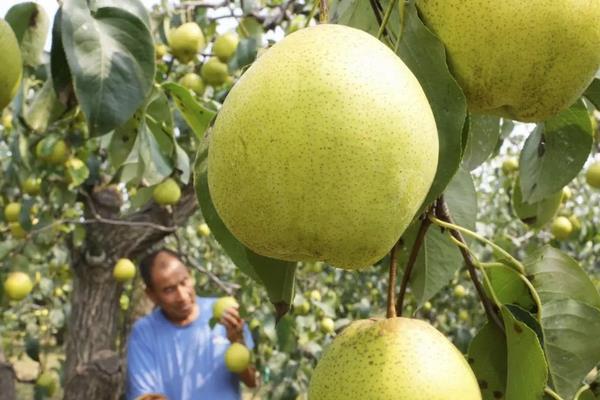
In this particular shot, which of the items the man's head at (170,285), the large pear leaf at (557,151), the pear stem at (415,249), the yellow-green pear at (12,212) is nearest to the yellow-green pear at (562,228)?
the man's head at (170,285)

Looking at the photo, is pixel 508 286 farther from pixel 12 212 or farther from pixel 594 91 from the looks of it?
pixel 12 212

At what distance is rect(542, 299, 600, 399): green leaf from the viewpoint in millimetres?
938

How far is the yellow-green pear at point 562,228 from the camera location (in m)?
3.62

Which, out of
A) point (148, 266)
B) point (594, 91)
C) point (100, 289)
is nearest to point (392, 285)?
point (594, 91)

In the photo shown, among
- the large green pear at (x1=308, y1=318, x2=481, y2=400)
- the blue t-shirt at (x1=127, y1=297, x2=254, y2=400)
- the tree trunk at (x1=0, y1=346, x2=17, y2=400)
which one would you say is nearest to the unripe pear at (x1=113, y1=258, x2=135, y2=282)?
Answer: the blue t-shirt at (x1=127, y1=297, x2=254, y2=400)

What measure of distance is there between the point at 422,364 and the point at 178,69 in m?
3.47

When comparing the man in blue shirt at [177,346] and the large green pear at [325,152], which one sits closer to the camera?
the large green pear at [325,152]

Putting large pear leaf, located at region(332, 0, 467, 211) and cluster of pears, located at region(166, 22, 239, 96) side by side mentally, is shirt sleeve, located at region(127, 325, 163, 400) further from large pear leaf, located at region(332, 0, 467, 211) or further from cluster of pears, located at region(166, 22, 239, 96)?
large pear leaf, located at region(332, 0, 467, 211)

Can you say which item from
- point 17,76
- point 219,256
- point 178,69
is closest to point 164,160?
point 17,76

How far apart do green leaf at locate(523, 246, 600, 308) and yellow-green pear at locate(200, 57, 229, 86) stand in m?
2.19

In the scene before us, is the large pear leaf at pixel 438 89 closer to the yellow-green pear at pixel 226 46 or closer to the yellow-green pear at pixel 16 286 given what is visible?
the yellow-green pear at pixel 226 46

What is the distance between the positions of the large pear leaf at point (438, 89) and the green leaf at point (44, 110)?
82cm

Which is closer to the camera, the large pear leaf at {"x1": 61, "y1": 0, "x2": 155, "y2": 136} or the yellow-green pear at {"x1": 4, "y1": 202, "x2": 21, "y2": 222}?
the large pear leaf at {"x1": 61, "y1": 0, "x2": 155, "y2": 136}

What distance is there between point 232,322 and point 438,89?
2925 millimetres
